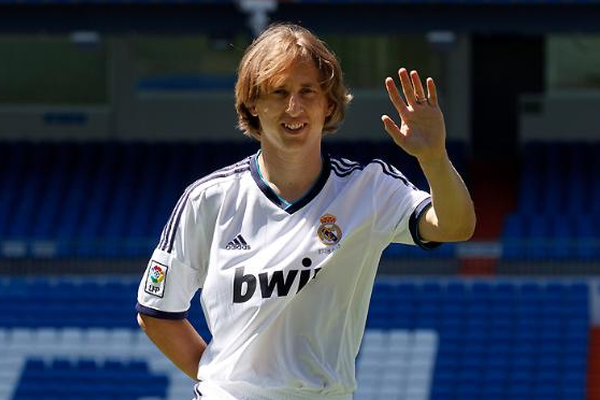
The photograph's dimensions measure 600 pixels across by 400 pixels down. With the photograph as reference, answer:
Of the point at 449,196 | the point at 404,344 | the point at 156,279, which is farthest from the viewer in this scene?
Result: the point at 404,344

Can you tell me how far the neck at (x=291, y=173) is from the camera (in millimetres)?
3221

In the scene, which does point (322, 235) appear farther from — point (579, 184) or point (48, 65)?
point (48, 65)

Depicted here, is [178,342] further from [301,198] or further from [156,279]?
[301,198]

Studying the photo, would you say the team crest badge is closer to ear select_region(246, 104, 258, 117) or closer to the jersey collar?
the jersey collar

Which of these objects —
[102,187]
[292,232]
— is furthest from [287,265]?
[102,187]

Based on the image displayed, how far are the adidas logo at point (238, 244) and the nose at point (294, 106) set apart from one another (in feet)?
1.05

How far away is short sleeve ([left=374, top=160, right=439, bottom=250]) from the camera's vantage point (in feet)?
10.4

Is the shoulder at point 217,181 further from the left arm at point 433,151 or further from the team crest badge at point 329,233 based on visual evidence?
the left arm at point 433,151

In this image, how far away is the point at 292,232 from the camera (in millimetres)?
3195

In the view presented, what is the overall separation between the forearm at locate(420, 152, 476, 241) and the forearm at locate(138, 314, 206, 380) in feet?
2.45

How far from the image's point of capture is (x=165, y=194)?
18281 mm

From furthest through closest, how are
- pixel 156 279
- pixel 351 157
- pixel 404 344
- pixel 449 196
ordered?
pixel 351 157, pixel 404 344, pixel 156 279, pixel 449 196

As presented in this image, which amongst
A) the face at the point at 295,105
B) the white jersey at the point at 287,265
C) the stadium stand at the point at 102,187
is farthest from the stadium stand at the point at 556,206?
the face at the point at 295,105

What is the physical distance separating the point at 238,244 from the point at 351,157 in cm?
1536
